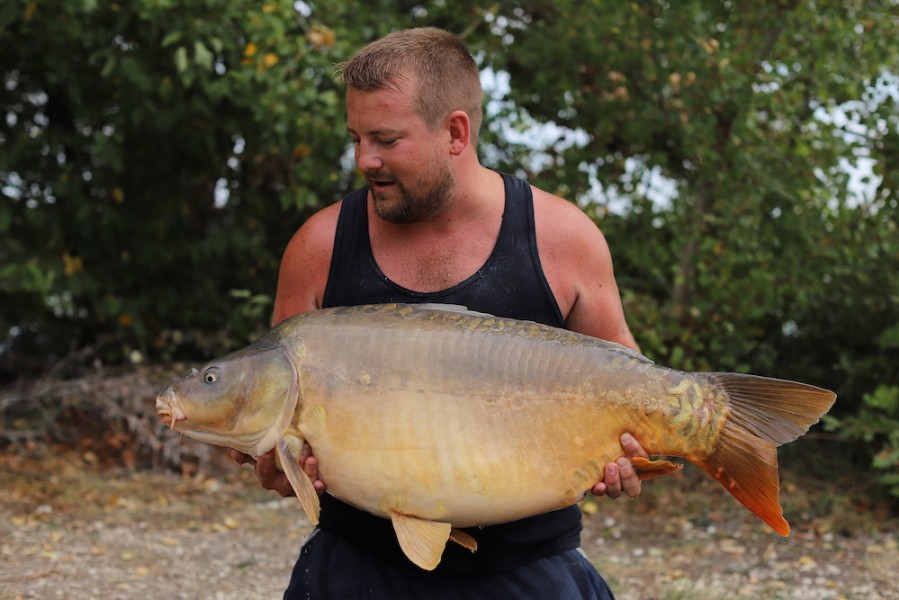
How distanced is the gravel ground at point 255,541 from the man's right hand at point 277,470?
99.9 inches

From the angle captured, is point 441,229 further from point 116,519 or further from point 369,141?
point 116,519

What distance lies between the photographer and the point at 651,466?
2.26 m

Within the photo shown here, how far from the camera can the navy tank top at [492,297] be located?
254cm

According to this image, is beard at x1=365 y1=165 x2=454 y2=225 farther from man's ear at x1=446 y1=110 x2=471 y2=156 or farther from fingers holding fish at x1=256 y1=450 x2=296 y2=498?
fingers holding fish at x1=256 y1=450 x2=296 y2=498

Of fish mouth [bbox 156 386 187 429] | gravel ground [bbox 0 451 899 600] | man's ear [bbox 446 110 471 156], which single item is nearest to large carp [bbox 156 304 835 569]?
fish mouth [bbox 156 386 187 429]

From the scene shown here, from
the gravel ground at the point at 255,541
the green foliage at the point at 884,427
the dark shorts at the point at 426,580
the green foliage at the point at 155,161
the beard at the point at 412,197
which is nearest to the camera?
the beard at the point at 412,197

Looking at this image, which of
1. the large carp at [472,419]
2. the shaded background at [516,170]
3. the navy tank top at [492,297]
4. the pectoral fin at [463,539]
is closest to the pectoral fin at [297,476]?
the large carp at [472,419]

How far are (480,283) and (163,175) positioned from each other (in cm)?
468

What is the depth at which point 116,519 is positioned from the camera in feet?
18.2

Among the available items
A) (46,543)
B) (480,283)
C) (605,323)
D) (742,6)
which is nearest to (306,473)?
(480,283)

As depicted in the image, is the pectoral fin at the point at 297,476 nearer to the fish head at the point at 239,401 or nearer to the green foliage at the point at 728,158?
the fish head at the point at 239,401

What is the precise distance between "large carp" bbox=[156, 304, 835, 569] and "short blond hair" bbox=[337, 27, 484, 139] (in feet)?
1.76

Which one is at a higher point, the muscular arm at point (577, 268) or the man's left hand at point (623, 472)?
the muscular arm at point (577, 268)

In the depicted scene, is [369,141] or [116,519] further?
[116,519]
